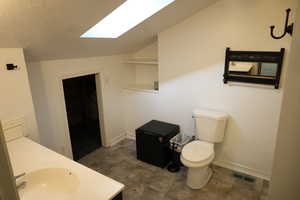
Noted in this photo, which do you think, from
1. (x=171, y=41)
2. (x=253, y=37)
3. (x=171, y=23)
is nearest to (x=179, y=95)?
(x=171, y=41)

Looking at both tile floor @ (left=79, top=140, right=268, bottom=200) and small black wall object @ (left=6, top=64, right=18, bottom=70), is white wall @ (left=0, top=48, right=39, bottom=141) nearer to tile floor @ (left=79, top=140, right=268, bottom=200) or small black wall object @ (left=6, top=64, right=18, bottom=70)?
small black wall object @ (left=6, top=64, right=18, bottom=70)

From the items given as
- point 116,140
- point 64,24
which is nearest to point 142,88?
point 116,140

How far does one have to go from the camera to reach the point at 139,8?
2322 mm

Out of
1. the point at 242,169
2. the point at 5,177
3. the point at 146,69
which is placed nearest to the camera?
the point at 5,177

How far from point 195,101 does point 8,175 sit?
264 cm

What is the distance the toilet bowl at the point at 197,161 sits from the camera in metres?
2.30

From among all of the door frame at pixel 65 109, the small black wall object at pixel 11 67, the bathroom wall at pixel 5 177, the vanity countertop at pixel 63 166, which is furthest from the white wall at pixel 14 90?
the bathroom wall at pixel 5 177

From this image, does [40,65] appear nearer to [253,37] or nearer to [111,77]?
[111,77]

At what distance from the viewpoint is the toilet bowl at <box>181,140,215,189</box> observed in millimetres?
2297

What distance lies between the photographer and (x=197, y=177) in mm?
2400

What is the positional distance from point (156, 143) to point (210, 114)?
0.86 m

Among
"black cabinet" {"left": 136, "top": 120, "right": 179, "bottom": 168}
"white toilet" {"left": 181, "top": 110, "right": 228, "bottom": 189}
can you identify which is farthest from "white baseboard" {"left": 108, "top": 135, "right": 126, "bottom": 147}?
"white toilet" {"left": 181, "top": 110, "right": 228, "bottom": 189}

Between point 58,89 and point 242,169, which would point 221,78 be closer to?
point 242,169

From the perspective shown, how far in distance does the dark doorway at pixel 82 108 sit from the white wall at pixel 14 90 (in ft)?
6.02
